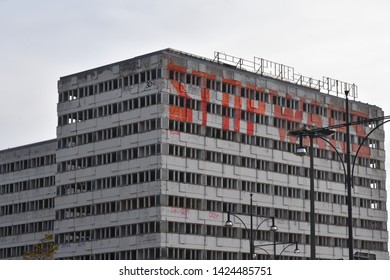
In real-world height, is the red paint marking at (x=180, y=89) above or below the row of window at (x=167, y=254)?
above

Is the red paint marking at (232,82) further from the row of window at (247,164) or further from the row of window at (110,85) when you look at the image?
the row of window at (110,85)

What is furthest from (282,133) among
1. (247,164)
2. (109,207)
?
(109,207)

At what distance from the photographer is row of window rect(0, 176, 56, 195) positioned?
146 meters

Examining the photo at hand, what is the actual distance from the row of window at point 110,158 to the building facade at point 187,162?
173 mm

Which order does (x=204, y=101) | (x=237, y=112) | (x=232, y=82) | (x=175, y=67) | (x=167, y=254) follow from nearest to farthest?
(x=167, y=254) < (x=175, y=67) < (x=204, y=101) < (x=232, y=82) < (x=237, y=112)

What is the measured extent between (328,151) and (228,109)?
73.0 ft

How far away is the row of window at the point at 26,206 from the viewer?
145375 millimetres

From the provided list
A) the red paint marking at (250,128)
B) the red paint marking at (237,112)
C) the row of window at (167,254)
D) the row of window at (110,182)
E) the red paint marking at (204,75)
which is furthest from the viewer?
the red paint marking at (250,128)

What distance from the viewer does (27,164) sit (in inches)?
5910

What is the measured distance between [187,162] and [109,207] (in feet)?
37.6

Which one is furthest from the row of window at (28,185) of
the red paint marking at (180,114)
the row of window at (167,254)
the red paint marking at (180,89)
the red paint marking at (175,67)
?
the red paint marking at (175,67)

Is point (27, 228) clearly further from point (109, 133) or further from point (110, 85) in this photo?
point (110, 85)

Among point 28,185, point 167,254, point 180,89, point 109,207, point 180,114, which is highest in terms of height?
point 180,89
